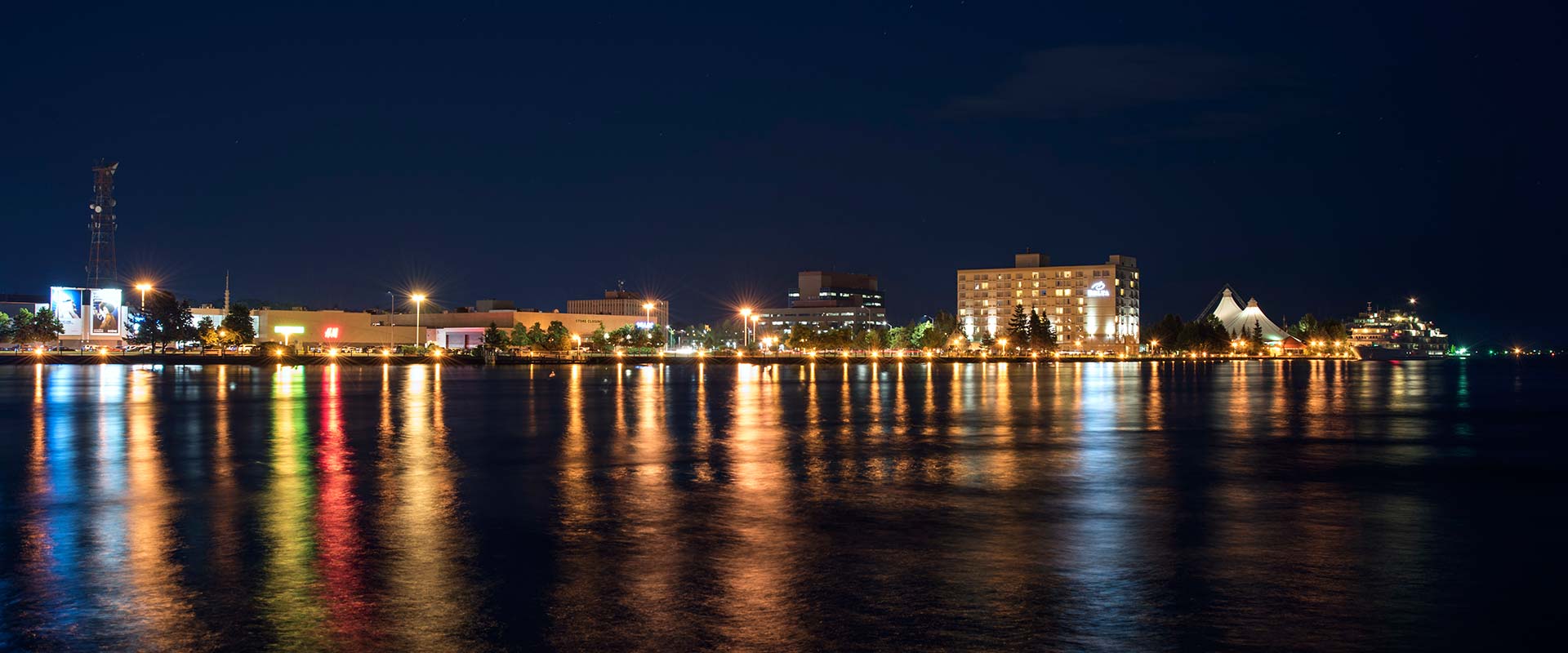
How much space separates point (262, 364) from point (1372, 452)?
331ft

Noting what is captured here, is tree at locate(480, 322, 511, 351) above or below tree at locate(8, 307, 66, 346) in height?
below

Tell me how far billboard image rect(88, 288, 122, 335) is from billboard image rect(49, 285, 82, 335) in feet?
6.14

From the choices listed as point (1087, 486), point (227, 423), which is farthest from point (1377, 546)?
point (227, 423)

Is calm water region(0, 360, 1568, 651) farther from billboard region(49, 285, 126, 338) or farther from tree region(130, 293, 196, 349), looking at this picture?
billboard region(49, 285, 126, 338)

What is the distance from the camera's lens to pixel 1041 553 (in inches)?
455

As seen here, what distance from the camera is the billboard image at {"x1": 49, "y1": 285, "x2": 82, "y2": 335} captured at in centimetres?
14912

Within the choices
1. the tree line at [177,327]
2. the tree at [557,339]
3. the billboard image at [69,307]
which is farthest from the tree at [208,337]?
the tree at [557,339]

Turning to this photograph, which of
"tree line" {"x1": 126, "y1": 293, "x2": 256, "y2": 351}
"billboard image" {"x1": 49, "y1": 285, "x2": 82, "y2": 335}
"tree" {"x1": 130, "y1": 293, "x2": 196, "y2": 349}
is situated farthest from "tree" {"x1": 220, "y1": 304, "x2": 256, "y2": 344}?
"billboard image" {"x1": 49, "y1": 285, "x2": 82, "y2": 335}

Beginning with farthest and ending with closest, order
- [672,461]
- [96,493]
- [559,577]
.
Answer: [672,461] → [96,493] → [559,577]

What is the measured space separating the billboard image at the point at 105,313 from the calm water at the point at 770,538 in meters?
141

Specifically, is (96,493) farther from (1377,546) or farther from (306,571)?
(1377,546)

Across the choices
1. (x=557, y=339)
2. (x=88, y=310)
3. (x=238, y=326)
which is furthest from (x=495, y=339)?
(x=88, y=310)

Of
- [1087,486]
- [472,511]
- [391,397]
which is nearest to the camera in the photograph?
[472,511]

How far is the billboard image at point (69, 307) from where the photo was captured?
A: 14912cm
